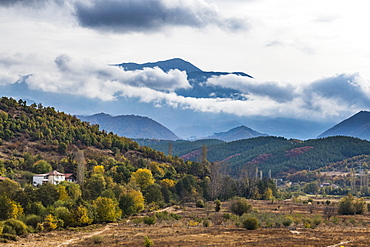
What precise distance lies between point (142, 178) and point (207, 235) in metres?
50.1

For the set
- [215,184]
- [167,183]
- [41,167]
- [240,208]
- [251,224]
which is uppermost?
Answer: [41,167]

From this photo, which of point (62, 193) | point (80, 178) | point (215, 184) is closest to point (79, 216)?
point (62, 193)

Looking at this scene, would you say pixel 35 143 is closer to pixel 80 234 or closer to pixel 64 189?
pixel 64 189

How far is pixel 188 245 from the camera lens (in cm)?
5028

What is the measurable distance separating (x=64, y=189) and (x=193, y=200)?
40308 millimetres

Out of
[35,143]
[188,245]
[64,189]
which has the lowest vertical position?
[188,245]

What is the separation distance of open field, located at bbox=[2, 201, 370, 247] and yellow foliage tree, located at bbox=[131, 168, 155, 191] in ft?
99.4

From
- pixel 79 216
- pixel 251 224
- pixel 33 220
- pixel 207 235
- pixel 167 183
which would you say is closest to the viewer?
pixel 207 235

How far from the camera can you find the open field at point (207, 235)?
5241cm

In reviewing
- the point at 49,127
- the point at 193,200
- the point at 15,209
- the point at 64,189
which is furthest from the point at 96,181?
the point at 49,127

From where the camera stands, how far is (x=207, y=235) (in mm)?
58406

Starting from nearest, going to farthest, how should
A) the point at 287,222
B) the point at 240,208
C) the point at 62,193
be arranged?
the point at 287,222 → the point at 62,193 → the point at 240,208

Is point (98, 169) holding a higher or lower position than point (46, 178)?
higher

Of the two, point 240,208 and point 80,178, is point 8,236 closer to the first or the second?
point 240,208
